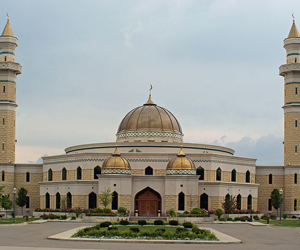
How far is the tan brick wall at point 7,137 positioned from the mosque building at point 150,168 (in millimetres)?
108

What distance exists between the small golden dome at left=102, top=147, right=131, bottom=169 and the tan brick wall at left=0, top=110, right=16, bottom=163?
13.0 meters

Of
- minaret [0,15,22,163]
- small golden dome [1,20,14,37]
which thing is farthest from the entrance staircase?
small golden dome [1,20,14,37]

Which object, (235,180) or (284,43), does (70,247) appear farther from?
(284,43)

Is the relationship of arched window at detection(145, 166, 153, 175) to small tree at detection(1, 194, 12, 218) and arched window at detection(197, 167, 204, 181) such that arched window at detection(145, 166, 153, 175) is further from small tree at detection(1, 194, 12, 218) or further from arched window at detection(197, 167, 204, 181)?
small tree at detection(1, 194, 12, 218)

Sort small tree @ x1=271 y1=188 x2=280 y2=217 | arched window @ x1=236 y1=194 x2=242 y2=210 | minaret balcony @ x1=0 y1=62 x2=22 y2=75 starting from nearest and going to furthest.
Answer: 1. arched window @ x1=236 y1=194 x2=242 y2=210
2. small tree @ x1=271 y1=188 x2=280 y2=217
3. minaret balcony @ x1=0 y1=62 x2=22 y2=75

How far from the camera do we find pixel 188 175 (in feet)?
167

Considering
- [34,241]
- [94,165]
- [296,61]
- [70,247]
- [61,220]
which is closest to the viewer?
[70,247]

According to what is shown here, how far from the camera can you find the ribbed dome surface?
60.2 m

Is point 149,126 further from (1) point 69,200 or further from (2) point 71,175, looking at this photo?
(1) point 69,200

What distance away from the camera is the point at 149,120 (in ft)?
198

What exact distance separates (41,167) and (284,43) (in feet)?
105

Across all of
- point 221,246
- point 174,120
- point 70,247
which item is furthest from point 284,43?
point 70,247

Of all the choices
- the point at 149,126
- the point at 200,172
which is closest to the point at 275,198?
the point at 200,172

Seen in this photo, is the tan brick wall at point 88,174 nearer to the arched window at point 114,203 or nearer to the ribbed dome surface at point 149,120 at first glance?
the arched window at point 114,203
